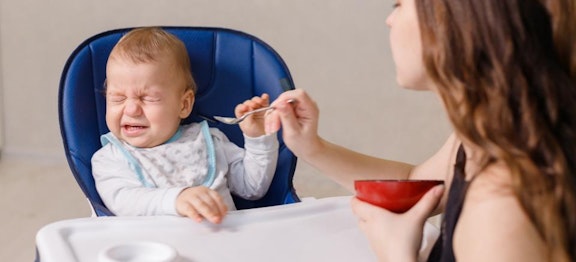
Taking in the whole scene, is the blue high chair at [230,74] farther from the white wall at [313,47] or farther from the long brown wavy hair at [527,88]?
the white wall at [313,47]

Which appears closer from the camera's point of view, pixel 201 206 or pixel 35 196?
pixel 201 206

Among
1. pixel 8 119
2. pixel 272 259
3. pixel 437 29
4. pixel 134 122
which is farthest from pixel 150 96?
pixel 8 119

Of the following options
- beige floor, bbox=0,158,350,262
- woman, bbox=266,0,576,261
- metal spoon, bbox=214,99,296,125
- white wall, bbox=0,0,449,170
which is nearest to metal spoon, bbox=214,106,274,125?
metal spoon, bbox=214,99,296,125

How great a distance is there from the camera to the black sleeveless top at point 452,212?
89 cm

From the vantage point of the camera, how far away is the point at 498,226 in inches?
30.6

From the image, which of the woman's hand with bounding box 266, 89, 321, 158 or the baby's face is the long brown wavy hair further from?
the baby's face

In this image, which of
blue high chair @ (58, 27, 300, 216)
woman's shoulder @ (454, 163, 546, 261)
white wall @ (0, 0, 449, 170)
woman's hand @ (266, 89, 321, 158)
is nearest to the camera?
woman's shoulder @ (454, 163, 546, 261)

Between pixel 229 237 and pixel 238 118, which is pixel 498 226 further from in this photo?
pixel 238 118

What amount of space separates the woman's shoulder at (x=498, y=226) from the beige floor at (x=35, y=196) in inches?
63.7

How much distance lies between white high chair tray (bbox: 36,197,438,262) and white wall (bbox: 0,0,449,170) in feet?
4.64

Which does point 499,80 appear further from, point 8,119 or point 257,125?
point 8,119

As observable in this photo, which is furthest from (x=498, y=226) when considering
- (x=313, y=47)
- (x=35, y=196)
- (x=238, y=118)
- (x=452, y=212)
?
(x=35, y=196)

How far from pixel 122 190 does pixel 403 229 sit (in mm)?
586

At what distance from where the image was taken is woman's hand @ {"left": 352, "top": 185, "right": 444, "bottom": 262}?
957 mm
